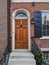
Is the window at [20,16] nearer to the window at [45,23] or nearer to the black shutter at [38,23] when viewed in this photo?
the black shutter at [38,23]

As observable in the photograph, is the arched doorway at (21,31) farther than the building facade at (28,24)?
Yes

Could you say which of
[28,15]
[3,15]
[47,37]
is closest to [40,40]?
[47,37]

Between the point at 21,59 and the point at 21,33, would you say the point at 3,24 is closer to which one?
the point at 21,33

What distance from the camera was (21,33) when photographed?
49.1ft

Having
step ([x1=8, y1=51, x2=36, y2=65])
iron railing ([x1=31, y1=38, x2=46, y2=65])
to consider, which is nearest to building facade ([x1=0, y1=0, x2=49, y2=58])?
iron railing ([x1=31, y1=38, x2=46, y2=65])

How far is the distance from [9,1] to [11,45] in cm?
294

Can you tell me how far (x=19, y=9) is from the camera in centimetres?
1471

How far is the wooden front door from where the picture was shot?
15.0 meters

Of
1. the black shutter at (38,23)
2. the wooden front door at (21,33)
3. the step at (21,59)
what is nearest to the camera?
the step at (21,59)

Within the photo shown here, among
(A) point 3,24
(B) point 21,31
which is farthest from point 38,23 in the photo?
(A) point 3,24

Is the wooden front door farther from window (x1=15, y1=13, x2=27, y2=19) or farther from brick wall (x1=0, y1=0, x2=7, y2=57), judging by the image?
brick wall (x1=0, y1=0, x2=7, y2=57)

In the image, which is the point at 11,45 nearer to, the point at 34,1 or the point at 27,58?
the point at 27,58

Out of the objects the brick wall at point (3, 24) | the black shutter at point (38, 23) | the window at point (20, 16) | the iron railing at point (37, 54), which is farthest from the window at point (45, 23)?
the brick wall at point (3, 24)

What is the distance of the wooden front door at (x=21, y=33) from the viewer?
589 inches
